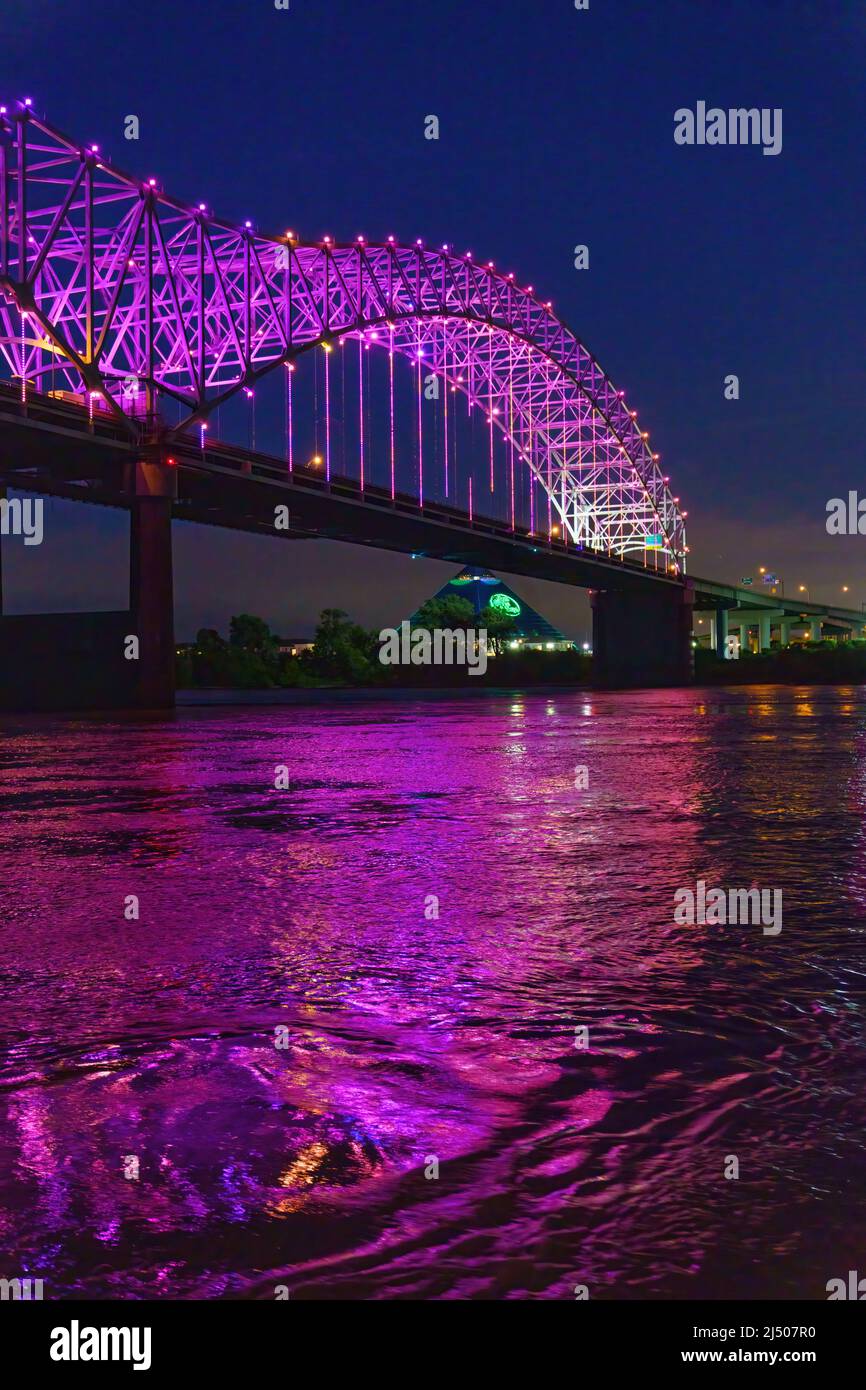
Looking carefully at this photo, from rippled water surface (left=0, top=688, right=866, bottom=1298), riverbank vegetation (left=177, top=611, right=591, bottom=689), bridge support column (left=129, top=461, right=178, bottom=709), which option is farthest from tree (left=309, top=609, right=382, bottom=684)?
rippled water surface (left=0, top=688, right=866, bottom=1298)

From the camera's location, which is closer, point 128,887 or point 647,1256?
point 647,1256

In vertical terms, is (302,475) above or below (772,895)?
above

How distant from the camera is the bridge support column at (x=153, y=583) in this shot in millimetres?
43969

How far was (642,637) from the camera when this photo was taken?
104375 mm

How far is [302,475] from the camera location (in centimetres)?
5741

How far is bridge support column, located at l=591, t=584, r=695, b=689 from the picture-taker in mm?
101125

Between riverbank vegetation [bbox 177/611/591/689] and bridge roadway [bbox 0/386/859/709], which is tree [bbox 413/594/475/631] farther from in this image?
bridge roadway [bbox 0/386/859/709]

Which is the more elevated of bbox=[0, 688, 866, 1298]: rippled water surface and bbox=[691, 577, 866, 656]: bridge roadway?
bbox=[691, 577, 866, 656]: bridge roadway

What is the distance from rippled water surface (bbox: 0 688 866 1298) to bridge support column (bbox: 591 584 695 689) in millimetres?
91057

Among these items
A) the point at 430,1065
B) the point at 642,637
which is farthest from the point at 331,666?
the point at 430,1065

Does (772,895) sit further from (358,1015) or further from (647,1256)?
(647,1256)

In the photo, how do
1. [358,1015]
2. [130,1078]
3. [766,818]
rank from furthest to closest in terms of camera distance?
[766,818] < [358,1015] < [130,1078]
